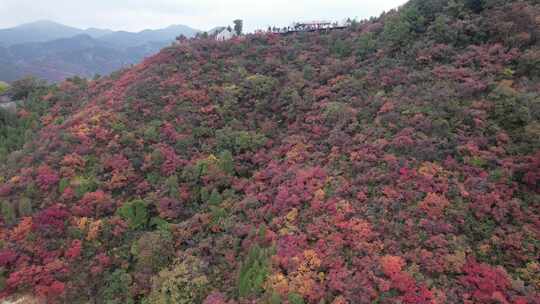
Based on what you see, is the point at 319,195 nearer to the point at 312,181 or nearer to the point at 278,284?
the point at 312,181

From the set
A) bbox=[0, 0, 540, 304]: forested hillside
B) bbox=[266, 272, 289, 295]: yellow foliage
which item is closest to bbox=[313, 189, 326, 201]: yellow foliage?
bbox=[0, 0, 540, 304]: forested hillside

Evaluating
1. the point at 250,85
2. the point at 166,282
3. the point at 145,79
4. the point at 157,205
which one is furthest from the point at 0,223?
the point at 250,85

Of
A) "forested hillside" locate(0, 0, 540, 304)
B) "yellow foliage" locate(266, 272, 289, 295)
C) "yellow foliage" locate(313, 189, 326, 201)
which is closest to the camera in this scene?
"yellow foliage" locate(266, 272, 289, 295)

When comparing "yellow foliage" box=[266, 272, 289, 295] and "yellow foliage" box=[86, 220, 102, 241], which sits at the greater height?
"yellow foliage" box=[266, 272, 289, 295]

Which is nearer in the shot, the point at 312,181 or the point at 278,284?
the point at 278,284

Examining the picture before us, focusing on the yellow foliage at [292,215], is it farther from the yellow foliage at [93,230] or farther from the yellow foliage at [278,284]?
the yellow foliage at [93,230]

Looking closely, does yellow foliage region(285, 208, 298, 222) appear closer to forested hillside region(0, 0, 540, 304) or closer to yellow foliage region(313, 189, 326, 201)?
forested hillside region(0, 0, 540, 304)

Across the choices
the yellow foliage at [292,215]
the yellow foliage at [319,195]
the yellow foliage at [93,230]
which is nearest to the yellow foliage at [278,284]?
the yellow foliage at [292,215]

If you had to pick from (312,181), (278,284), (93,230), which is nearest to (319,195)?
(312,181)

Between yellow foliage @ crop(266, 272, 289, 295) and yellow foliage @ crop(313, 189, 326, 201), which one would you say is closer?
yellow foliage @ crop(266, 272, 289, 295)
